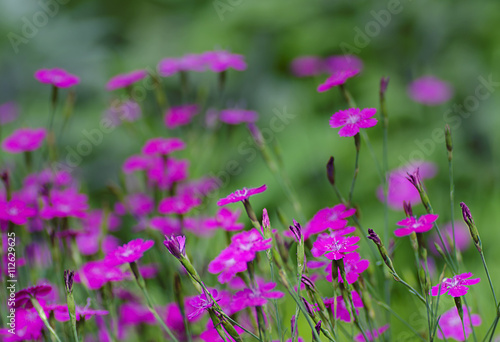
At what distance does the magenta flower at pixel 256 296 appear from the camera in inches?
26.0

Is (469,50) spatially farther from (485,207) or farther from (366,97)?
(485,207)

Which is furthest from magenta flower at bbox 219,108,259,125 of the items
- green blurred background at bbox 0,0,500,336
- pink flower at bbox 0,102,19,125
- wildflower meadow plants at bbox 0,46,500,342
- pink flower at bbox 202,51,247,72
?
pink flower at bbox 0,102,19,125

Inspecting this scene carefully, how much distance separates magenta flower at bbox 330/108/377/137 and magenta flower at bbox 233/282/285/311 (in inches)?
7.9

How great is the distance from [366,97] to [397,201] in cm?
51

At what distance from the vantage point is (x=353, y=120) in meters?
0.72

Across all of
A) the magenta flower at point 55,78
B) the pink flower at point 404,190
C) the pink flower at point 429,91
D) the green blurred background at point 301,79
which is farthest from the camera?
the pink flower at point 429,91

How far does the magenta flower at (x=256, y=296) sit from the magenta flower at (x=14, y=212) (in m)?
0.38

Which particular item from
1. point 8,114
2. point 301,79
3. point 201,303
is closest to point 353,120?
point 201,303

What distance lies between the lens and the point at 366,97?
2.08 meters

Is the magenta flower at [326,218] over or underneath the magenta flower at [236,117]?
over

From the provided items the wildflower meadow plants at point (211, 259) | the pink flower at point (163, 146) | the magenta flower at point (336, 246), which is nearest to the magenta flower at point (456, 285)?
the wildflower meadow plants at point (211, 259)

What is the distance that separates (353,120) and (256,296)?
0.24 meters

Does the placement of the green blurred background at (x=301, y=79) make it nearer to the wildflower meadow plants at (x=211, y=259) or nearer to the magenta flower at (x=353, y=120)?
the wildflower meadow plants at (x=211, y=259)

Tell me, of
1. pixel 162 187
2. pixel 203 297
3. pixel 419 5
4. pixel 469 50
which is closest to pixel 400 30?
pixel 419 5
